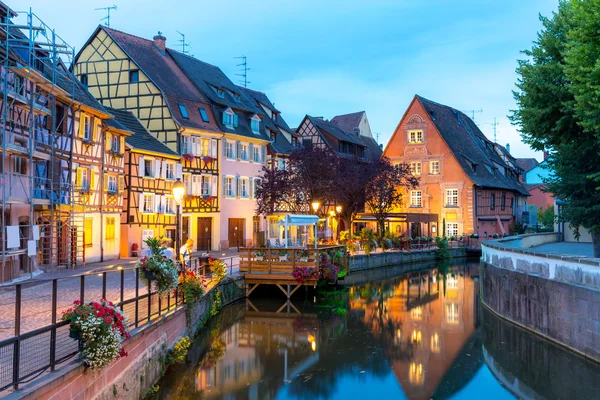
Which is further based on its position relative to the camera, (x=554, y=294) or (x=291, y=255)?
(x=291, y=255)

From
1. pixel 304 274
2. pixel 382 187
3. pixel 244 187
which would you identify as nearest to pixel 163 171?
pixel 244 187

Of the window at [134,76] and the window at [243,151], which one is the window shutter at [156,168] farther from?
the window at [243,151]

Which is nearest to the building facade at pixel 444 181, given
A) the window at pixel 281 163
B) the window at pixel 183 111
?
the window at pixel 281 163

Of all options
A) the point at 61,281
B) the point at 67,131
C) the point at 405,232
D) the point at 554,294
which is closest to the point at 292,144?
the point at 405,232

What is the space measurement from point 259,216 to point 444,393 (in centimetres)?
3195

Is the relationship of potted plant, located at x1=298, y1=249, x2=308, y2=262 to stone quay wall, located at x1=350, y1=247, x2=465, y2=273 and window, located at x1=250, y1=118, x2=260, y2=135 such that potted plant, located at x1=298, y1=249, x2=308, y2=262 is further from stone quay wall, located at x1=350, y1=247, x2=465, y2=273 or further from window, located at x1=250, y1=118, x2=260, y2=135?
window, located at x1=250, y1=118, x2=260, y2=135

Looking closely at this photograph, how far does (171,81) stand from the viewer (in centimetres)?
3994

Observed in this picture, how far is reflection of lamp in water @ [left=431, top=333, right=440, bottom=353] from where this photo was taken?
678 inches

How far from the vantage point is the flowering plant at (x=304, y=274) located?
24234 millimetres

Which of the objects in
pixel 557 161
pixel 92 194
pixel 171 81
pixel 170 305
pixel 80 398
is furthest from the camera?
pixel 171 81

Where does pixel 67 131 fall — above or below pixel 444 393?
above

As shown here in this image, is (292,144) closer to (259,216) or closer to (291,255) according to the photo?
(259,216)

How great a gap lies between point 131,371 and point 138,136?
2615cm

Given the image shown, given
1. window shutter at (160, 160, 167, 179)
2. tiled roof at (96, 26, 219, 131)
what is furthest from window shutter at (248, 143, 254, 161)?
window shutter at (160, 160, 167, 179)
